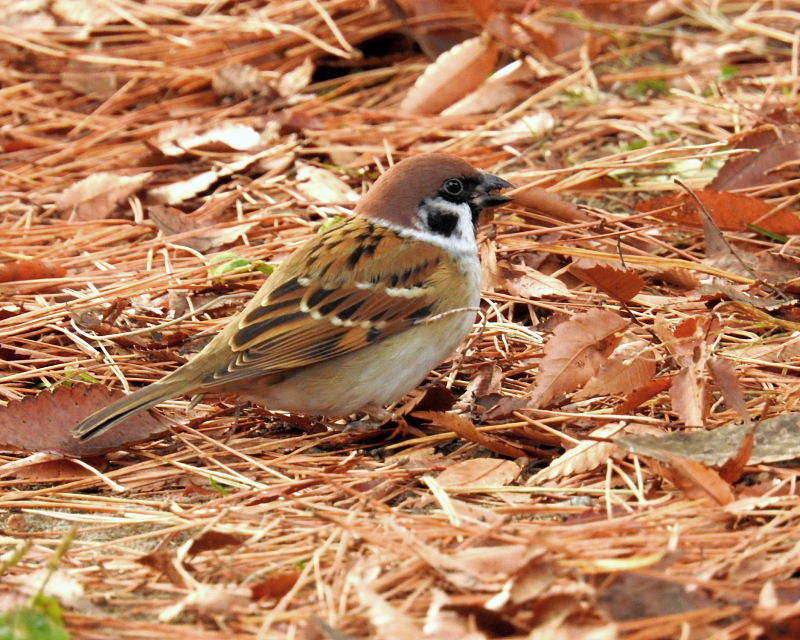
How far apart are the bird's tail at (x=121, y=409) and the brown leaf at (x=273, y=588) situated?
3.56 feet

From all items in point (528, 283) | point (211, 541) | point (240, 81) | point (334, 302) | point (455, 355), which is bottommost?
point (455, 355)

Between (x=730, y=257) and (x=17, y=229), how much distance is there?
3.43 m

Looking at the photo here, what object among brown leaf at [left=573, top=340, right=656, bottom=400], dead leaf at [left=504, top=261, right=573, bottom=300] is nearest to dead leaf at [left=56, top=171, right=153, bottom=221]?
dead leaf at [left=504, top=261, right=573, bottom=300]

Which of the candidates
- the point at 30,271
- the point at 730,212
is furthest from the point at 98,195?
the point at 730,212

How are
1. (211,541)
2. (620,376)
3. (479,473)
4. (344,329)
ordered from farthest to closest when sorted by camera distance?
(344,329), (620,376), (479,473), (211,541)

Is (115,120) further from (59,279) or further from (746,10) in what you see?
(746,10)

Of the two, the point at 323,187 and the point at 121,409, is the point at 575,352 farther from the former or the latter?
the point at 323,187

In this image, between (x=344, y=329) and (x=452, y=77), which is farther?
(x=452, y=77)

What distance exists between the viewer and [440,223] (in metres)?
4.39

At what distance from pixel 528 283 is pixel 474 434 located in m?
1.24

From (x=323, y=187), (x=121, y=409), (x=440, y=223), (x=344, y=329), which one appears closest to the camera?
(x=121, y=409)

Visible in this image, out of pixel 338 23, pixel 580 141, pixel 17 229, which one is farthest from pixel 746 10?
pixel 17 229

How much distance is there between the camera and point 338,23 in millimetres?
7285

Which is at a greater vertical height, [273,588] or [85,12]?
[85,12]
